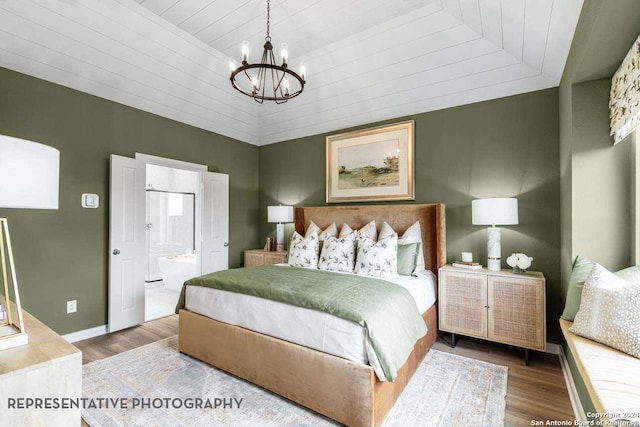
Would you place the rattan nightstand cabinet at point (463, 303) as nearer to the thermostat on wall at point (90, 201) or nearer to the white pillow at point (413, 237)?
the white pillow at point (413, 237)

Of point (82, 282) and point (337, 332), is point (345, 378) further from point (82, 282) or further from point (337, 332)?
point (82, 282)

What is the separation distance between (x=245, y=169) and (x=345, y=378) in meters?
3.93

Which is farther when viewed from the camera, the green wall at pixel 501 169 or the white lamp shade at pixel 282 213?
the white lamp shade at pixel 282 213

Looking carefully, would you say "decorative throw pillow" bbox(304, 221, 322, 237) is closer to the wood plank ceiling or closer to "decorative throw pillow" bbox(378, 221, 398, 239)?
"decorative throw pillow" bbox(378, 221, 398, 239)

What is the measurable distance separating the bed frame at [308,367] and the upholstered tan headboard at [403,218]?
0.05ft

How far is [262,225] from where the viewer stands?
17.1 feet

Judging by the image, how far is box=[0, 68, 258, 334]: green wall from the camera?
2795 mm

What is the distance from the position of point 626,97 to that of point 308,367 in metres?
2.63

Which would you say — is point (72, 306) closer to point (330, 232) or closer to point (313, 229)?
point (313, 229)

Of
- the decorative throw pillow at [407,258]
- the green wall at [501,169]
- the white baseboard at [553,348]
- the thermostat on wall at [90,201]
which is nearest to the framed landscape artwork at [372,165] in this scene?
the green wall at [501,169]

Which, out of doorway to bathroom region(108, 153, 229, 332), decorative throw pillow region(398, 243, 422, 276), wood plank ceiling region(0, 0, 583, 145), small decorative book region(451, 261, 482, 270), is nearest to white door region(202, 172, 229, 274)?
doorway to bathroom region(108, 153, 229, 332)

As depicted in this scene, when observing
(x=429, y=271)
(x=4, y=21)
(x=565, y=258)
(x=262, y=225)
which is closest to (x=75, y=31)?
(x=4, y=21)

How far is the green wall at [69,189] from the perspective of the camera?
2.79m

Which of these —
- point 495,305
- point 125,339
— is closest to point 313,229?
point 495,305
